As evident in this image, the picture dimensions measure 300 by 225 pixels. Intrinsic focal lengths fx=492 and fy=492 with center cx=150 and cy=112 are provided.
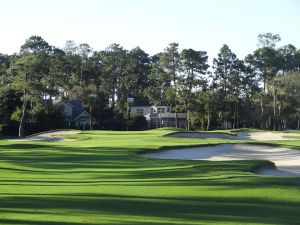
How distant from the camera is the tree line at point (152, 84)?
75250 mm

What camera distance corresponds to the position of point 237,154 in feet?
96.0

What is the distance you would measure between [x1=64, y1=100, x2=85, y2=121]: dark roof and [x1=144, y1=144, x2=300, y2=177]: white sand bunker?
226ft

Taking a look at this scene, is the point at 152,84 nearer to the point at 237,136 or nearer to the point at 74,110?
the point at 74,110

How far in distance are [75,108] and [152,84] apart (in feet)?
104

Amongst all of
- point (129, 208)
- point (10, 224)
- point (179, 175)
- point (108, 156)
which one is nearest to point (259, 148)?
point (108, 156)

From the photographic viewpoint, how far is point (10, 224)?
7777 mm

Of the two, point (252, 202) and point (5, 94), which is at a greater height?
point (5, 94)

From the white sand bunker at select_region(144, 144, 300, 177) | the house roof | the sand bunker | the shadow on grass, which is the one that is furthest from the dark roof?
the shadow on grass

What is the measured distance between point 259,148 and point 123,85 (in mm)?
87780

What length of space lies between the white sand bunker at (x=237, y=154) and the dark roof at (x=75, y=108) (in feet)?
226

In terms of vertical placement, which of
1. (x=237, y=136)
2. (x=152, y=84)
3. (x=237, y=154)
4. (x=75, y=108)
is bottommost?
(x=237, y=154)

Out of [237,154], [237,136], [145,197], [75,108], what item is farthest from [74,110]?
[145,197]

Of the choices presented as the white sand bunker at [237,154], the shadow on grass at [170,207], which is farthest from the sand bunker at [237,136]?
the shadow on grass at [170,207]

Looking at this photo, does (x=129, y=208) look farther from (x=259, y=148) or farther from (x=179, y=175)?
(x=259, y=148)
